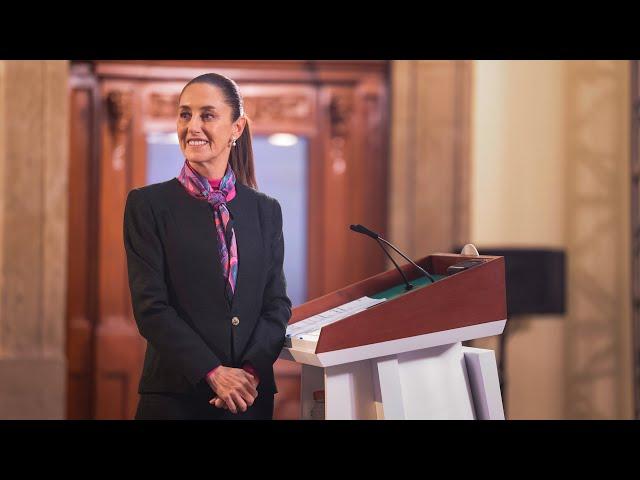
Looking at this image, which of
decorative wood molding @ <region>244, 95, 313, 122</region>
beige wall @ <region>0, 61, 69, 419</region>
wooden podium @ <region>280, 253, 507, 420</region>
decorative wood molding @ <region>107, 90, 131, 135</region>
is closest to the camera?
wooden podium @ <region>280, 253, 507, 420</region>

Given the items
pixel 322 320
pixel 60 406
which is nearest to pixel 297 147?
pixel 60 406

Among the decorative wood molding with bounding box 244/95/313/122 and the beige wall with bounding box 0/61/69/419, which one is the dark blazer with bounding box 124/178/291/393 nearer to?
the beige wall with bounding box 0/61/69/419

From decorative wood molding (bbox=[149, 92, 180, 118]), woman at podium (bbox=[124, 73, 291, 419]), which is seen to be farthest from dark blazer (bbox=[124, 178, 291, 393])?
decorative wood molding (bbox=[149, 92, 180, 118])

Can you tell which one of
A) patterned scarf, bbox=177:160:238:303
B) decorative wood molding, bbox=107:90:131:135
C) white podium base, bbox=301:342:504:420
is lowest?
white podium base, bbox=301:342:504:420

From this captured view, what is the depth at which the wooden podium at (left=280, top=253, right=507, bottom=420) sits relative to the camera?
145cm

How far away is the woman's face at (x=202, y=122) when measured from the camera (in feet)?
4.91

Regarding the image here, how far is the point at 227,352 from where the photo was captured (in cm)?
149

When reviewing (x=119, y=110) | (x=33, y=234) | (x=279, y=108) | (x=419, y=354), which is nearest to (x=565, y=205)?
(x=279, y=108)

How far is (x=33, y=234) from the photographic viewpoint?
427 centimetres

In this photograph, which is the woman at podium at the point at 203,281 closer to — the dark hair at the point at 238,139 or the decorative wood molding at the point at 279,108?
the dark hair at the point at 238,139

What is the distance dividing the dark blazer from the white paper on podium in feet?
0.16

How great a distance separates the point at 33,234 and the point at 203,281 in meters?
3.08

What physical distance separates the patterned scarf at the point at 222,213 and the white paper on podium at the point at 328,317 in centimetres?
16
